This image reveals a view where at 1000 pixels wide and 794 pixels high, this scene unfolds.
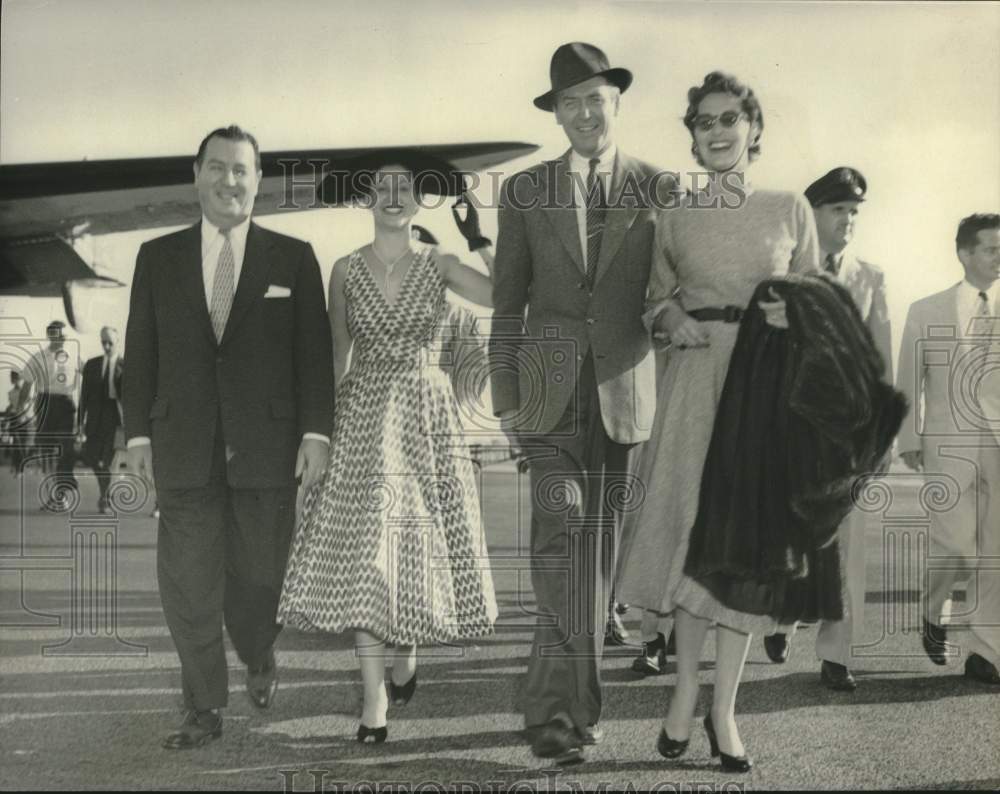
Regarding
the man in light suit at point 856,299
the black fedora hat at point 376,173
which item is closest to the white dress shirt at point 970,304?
the man in light suit at point 856,299

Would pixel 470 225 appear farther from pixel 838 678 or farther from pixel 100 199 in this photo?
pixel 838 678

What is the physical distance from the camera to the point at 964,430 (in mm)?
3879

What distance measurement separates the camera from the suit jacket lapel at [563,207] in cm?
345

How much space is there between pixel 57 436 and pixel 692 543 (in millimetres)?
2349

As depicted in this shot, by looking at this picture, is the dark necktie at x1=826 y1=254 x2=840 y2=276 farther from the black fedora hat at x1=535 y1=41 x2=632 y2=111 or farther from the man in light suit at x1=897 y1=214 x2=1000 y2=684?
the black fedora hat at x1=535 y1=41 x2=632 y2=111

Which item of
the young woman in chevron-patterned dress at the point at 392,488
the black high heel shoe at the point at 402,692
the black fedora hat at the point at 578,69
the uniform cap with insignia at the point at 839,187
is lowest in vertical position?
the black high heel shoe at the point at 402,692

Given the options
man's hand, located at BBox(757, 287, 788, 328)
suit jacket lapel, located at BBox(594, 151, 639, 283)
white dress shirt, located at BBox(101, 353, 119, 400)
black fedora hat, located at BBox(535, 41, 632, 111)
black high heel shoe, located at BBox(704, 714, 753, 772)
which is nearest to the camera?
man's hand, located at BBox(757, 287, 788, 328)

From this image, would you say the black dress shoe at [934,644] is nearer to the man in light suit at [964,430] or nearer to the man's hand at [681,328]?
the man in light suit at [964,430]

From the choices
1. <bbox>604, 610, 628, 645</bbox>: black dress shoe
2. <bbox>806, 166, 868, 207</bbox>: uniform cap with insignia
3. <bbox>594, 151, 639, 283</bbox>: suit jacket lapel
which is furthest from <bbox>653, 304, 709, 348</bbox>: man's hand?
<bbox>604, 610, 628, 645</bbox>: black dress shoe

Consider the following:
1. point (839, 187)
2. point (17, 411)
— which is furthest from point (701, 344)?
point (17, 411)

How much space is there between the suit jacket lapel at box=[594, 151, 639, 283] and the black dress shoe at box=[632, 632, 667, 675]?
1.40m

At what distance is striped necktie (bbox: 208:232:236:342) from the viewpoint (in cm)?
359

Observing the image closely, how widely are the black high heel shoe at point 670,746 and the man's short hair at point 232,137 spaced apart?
246cm

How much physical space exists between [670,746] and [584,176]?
1966 millimetres
